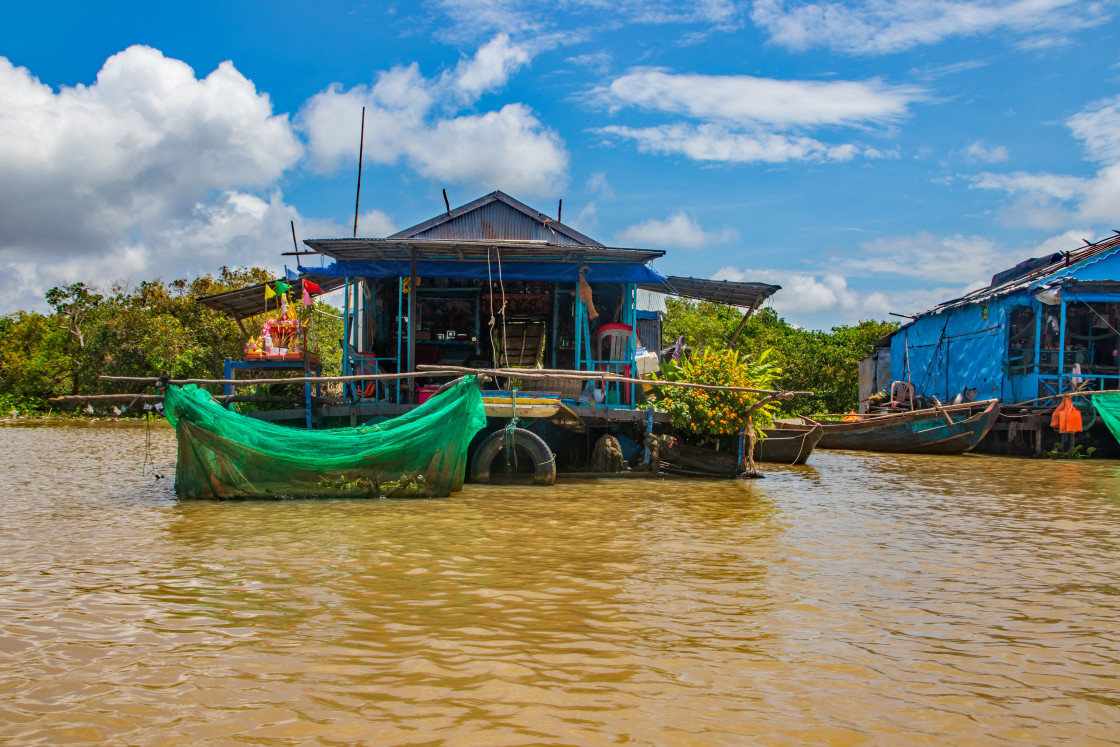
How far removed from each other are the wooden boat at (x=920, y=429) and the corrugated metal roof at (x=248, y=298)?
1071 centimetres

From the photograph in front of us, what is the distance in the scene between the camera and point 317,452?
31.5 feet

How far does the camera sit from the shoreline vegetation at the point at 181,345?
3191 cm

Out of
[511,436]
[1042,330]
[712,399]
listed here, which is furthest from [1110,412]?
[511,436]

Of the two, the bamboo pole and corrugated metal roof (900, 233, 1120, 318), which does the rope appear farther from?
corrugated metal roof (900, 233, 1120, 318)

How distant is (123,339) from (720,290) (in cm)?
2745

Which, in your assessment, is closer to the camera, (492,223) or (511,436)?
(511,436)

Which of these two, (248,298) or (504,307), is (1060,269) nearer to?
(504,307)

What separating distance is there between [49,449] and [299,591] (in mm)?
16200

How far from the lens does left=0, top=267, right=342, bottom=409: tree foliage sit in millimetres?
32312

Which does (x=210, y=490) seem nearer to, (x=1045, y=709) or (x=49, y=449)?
(x=1045, y=709)

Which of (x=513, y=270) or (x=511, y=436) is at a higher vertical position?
(x=513, y=270)

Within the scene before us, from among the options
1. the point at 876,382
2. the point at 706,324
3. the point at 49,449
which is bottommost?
the point at 49,449

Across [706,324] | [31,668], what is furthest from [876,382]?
[31,668]

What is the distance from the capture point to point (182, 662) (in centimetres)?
414
